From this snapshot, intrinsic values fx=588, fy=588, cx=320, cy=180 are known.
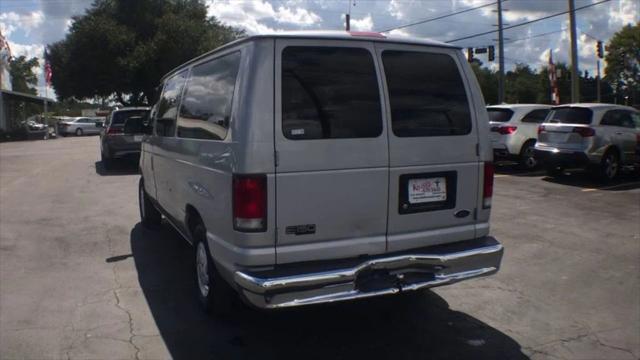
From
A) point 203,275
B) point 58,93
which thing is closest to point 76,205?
point 203,275

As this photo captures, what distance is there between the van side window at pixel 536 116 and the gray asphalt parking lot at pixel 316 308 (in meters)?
6.00

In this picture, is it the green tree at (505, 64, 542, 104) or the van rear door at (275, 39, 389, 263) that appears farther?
the green tree at (505, 64, 542, 104)

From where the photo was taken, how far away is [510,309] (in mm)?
5195

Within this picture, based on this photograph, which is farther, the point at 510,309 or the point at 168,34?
the point at 168,34

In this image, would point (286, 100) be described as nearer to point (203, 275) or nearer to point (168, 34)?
point (203, 275)

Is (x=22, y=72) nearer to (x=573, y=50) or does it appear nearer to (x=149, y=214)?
(x=573, y=50)

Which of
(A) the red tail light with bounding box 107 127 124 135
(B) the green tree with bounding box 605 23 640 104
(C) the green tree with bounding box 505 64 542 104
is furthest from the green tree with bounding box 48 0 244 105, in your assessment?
(C) the green tree with bounding box 505 64 542 104

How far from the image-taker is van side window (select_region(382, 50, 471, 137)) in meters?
4.33

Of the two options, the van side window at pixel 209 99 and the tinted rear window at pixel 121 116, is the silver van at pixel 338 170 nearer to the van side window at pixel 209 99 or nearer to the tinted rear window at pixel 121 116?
the van side window at pixel 209 99

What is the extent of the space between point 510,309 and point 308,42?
9.69 ft

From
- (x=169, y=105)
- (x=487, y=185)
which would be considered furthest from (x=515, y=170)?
(x=169, y=105)

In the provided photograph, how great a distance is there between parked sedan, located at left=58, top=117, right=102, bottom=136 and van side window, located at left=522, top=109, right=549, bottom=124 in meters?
38.5

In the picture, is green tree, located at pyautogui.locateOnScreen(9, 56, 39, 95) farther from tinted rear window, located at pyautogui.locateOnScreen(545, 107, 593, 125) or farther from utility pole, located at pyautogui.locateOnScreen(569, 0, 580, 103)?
tinted rear window, located at pyautogui.locateOnScreen(545, 107, 593, 125)

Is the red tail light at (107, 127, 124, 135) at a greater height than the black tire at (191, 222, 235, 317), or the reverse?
the red tail light at (107, 127, 124, 135)
